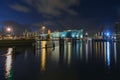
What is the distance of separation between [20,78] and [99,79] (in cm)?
833

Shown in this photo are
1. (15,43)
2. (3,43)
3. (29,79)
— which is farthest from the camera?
(15,43)

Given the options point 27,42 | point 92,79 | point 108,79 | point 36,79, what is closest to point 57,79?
point 36,79

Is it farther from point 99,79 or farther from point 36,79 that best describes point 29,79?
point 99,79

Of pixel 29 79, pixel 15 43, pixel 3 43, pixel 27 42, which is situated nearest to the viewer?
pixel 29 79

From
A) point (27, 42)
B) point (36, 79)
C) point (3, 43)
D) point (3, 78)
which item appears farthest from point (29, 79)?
point (27, 42)

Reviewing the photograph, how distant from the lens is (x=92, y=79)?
1684 cm

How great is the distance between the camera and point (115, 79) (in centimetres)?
1684

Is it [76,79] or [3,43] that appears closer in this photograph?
[76,79]

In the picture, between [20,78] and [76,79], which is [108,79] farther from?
[20,78]

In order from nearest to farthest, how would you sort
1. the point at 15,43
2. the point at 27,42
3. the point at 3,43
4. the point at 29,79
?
the point at 29,79
the point at 3,43
the point at 15,43
the point at 27,42

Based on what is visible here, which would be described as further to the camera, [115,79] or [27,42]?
[27,42]

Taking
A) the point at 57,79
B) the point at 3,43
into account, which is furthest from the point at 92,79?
the point at 3,43

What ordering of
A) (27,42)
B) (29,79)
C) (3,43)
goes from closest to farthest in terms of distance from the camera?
1. (29,79)
2. (3,43)
3. (27,42)

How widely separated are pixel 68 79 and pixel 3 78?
6693 mm
